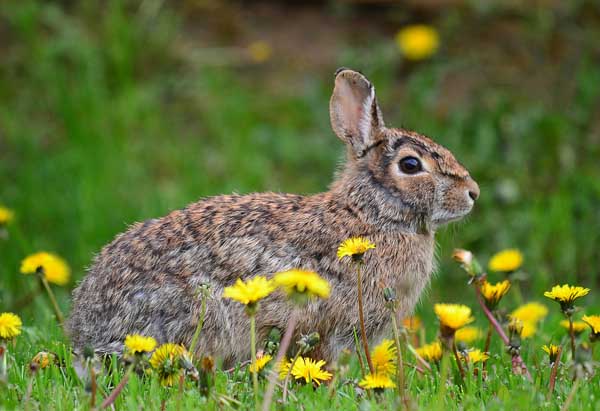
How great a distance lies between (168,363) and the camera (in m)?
3.75

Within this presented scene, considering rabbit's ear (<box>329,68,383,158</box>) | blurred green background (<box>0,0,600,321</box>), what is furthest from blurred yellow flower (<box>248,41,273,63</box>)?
rabbit's ear (<box>329,68,383,158</box>)

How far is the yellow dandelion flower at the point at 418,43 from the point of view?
352 inches

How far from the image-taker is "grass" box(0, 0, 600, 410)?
8.05m

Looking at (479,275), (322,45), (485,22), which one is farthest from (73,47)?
(479,275)

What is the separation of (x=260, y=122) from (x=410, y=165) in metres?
4.19

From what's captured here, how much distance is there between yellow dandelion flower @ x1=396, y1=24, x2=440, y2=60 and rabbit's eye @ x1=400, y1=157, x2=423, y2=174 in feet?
13.1

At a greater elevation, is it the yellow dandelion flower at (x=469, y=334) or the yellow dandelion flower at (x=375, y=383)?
the yellow dandelion flower at (x=375, y=383)

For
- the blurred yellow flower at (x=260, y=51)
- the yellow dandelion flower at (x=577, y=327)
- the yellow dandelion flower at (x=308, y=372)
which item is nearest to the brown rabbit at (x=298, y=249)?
the yellow dandelion flower at (x=308, y=372)

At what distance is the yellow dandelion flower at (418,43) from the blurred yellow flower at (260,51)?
127 cm

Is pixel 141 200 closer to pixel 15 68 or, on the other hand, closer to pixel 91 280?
pixel 15 68

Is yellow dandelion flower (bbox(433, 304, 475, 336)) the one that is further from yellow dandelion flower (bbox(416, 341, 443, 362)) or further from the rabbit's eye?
the rabbit's eye

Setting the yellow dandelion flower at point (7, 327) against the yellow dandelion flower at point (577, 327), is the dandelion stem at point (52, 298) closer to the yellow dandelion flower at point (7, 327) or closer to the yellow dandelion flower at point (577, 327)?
the yellow dandelion flower at point (7, 327)

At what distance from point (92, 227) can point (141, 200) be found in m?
0.50

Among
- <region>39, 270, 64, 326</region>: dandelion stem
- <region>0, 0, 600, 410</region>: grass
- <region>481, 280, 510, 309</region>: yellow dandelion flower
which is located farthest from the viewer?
<region>0, 0, 600, 410</region>: grass
